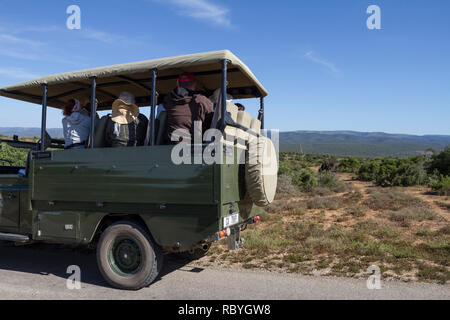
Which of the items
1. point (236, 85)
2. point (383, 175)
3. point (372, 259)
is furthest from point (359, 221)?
point (383, 175)

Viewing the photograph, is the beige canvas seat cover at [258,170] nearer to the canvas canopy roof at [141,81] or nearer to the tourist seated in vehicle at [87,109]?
the canvas canopy roof at [141,81]

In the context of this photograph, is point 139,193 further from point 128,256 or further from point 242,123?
point 242,123

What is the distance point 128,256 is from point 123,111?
2066 millimetres

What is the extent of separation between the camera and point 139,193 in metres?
5.04

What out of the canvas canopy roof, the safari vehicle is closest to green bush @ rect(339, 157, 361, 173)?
the canvas canopy roof

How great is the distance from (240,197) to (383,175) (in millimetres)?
15800

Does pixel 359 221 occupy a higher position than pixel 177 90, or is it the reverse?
pixel 177 90

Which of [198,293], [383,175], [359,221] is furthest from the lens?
[383,175]

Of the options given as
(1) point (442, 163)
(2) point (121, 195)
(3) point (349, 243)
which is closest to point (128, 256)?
(2) point (121, 195)

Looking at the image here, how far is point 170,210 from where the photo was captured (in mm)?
4941

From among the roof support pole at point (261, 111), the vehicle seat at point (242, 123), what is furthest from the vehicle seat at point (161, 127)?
the roof support pole at point (261, 111)
